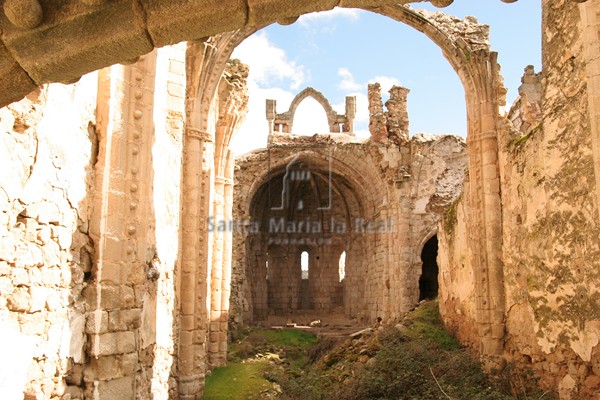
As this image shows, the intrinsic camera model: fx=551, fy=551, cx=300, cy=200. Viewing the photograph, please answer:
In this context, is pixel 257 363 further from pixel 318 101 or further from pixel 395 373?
pixel 318 101

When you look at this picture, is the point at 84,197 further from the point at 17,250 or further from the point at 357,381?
the point at 357,381

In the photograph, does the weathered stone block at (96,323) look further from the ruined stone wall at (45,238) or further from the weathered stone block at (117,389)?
the weathered stone block at (117,389)

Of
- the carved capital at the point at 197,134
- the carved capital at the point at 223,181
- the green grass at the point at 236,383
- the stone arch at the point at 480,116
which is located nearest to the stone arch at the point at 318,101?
the carved capital at the point at 223,181

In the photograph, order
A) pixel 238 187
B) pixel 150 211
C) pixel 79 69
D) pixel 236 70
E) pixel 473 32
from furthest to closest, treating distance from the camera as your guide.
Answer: pixel 238 187, pixel 236 70, pixel 473 32, pixel 150 211, pixel 79 69

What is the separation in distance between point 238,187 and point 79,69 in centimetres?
1771

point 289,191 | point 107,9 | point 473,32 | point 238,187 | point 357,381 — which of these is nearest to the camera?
point 107,9

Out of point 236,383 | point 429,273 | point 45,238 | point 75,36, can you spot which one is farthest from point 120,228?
point 429,273

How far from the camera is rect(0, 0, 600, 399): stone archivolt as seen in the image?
2.18m

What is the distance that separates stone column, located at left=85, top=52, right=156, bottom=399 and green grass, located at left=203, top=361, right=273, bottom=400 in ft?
13.8

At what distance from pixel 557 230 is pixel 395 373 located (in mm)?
3449

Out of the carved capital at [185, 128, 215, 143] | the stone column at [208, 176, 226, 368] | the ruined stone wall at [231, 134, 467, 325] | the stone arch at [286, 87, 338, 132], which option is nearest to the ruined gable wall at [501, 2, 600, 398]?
the carved capital at [185, 128, 215, 143]

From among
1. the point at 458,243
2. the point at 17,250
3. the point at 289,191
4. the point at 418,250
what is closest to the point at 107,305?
the point at 17,250

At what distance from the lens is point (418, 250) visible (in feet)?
59.4

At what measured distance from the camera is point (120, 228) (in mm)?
4688
